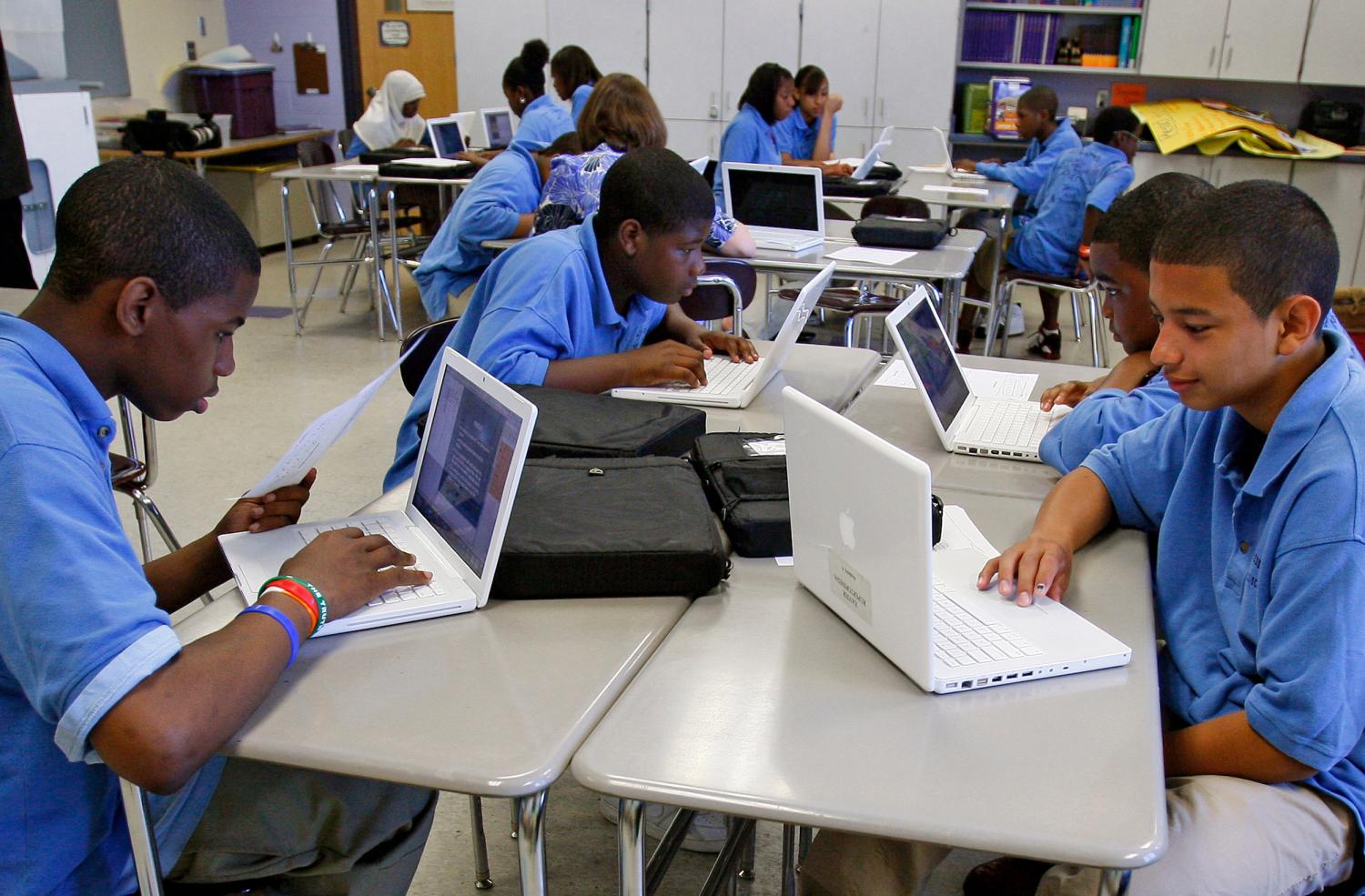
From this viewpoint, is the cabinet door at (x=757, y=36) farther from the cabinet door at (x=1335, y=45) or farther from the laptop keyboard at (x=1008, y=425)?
the laptop keyboard at (x=1008, y=425)

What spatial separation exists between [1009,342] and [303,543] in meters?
4.64

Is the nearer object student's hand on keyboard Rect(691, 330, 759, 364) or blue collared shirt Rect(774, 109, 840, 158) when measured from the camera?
student's hand on keyboard Rect(691, 330, 759, 364)

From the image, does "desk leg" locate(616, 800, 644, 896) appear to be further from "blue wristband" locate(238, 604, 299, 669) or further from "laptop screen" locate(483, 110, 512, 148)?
"laptop screen" locate(483, 110, 512, 148)

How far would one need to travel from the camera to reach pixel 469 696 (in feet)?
3.76

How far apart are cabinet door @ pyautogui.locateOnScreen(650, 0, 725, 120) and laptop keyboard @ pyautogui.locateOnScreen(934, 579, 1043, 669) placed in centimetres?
655

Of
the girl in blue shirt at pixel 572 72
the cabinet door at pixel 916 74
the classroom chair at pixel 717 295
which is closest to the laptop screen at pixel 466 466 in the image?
the classroom chair at pixel 717 295

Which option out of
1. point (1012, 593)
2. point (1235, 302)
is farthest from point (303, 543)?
point (1235, 302)

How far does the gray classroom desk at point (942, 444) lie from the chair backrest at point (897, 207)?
7.65 feet

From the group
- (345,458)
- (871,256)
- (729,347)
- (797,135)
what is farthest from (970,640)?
(797,135)

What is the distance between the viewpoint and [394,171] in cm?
525

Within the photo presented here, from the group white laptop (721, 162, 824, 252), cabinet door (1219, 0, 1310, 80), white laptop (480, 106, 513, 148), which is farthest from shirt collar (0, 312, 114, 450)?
cabinet door (1219, 0, 1310, 80)

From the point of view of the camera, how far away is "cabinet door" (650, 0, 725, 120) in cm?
730

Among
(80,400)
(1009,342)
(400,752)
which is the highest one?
(80,400)

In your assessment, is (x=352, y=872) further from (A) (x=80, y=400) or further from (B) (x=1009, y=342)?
(B) (x=1009, y=342)
